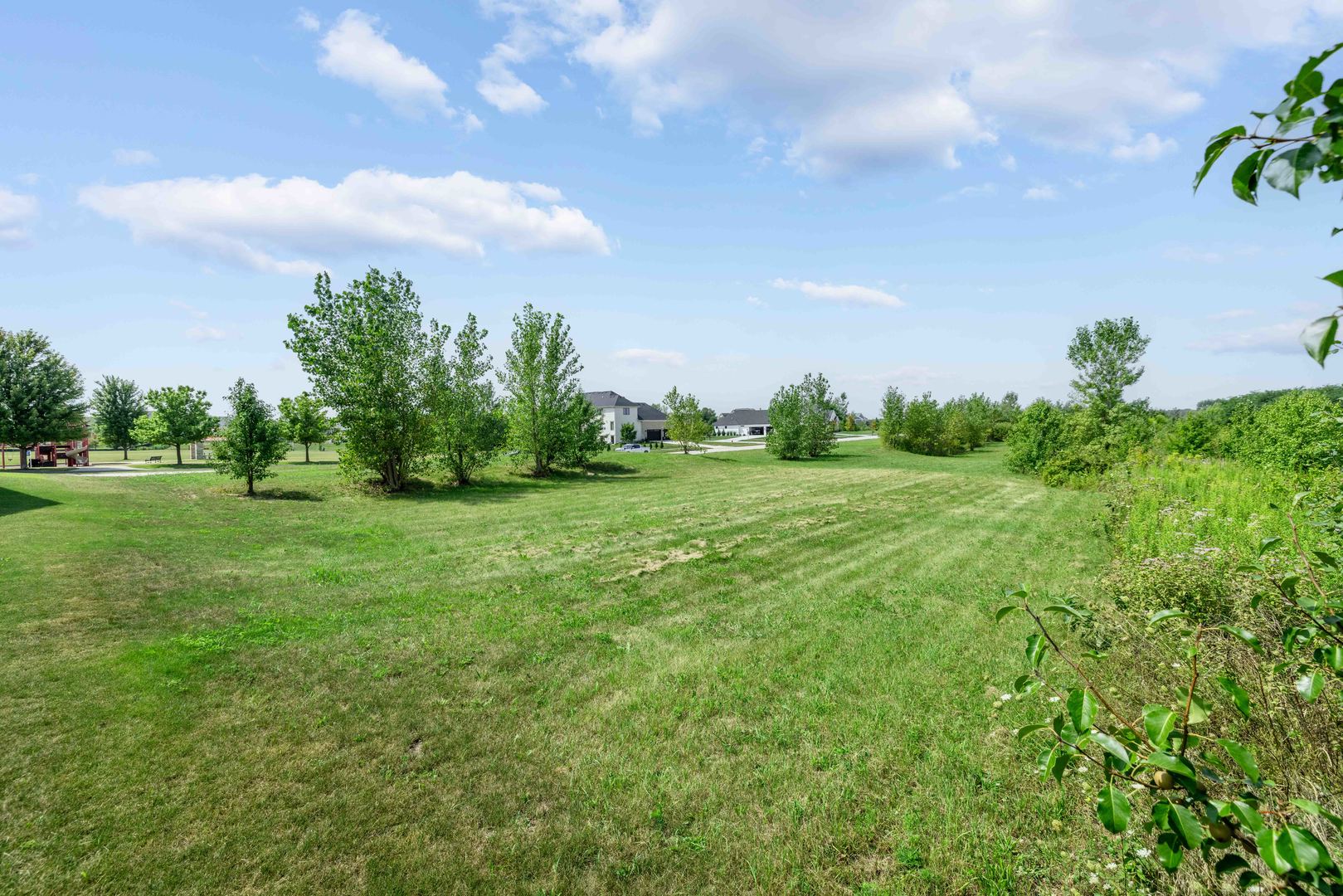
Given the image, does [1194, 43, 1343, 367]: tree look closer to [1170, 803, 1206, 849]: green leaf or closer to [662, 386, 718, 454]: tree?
[1170, 803, 1206, 849]: green leaf

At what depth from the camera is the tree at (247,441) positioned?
2056cm

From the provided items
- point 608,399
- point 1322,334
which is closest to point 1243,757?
point 1322,334

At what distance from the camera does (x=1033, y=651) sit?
180 cm

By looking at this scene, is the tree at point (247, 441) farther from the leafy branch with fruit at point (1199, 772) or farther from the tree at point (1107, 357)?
the tree at point (1107, 357)

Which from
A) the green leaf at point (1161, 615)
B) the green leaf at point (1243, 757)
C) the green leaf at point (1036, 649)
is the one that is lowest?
the green leaf at point (1243, 757)

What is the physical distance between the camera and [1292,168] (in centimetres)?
128

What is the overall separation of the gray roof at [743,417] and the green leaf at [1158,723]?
104 m

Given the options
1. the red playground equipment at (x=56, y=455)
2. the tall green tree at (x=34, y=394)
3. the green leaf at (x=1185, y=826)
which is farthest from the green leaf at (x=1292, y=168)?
the red playground equipment at (x=56, y=455)

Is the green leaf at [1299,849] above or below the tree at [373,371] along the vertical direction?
below

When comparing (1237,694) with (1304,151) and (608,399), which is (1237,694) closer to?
(1304,151)

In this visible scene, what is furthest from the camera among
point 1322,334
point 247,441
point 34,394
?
point 34,394

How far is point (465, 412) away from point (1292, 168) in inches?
1075

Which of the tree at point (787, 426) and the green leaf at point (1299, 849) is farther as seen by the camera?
the tree at point (787, 426)

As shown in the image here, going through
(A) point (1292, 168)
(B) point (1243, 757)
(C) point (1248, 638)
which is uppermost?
(A) point (1292, 168)
